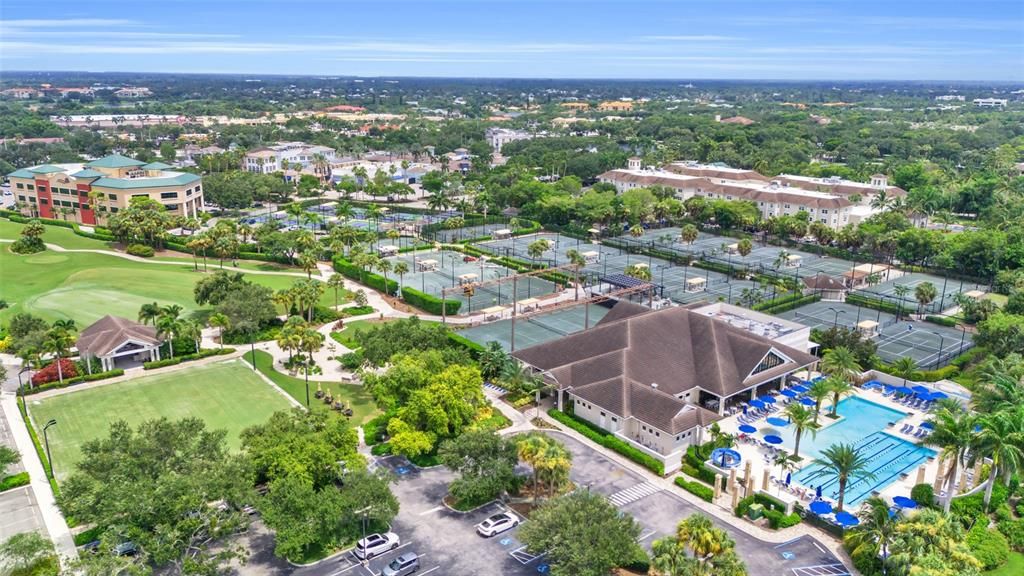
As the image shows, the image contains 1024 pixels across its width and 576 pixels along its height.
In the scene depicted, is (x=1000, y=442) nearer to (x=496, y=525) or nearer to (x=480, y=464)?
(x=496, y=525)

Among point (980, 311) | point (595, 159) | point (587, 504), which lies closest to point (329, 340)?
point (587, 504)

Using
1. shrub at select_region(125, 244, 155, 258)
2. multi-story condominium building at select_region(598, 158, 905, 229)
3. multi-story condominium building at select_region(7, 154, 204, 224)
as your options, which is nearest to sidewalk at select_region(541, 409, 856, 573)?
shrub at select_region(125, 244, 155, 258)

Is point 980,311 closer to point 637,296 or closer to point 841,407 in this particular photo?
point 841,407

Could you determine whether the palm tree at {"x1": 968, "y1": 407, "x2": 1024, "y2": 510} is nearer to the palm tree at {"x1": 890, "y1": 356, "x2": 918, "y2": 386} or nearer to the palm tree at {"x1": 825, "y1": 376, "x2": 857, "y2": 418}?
the palm tree at {"x1": 825, "y1": 376, "x2": 857, "y2": 418}

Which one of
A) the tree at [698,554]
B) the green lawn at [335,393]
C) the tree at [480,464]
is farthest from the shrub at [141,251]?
the tree at [698,554]

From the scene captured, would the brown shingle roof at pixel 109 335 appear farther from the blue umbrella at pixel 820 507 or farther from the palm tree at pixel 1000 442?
the palm tree at pixel 1000 442

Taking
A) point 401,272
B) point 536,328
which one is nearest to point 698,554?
point 536,328

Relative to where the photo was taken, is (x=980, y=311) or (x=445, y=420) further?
(x=980, y=311)
